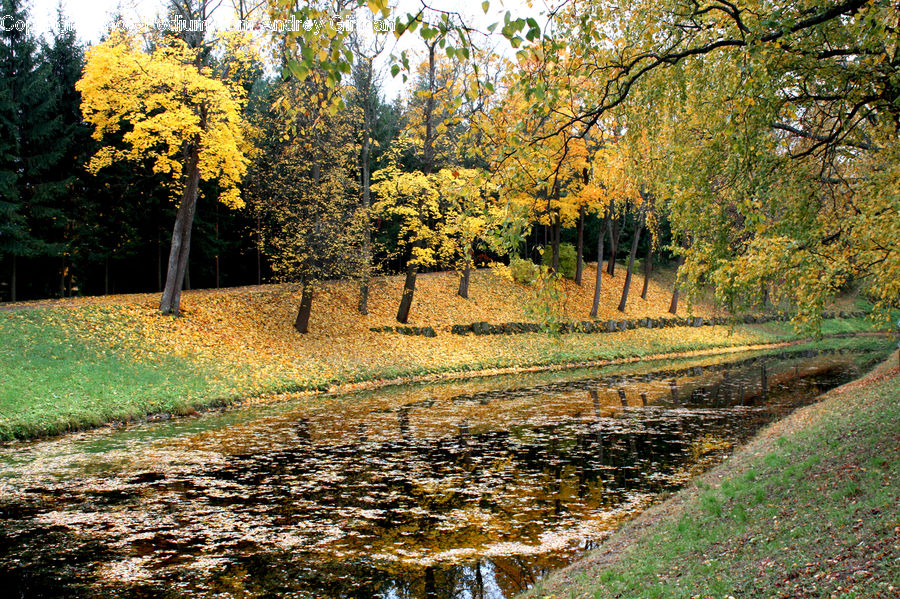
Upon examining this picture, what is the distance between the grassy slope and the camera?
53.1 feet

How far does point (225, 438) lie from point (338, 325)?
13226 mm

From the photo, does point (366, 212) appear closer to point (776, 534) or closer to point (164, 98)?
point (164, 98)

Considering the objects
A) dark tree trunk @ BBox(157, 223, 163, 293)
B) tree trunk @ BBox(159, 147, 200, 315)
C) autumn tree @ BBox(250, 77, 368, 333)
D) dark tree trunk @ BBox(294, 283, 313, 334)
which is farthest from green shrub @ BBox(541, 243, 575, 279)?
tree trunk @ BBox(159, 147, 200, 315)

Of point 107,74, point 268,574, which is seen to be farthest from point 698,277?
point 107,74

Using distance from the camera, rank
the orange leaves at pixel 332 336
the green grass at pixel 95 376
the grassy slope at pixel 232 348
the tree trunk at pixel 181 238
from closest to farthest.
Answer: the green grass at pixel 95 376 → the grassy slope at pixel 232 348 → the orange leaves at pixel 332 336 → the tree trunk at pixel 181 238

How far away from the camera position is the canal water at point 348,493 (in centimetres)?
752

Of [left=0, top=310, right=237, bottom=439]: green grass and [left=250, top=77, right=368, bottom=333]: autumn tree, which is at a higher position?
[left=250, top=77, right=368, bottom=333]: autumn tree

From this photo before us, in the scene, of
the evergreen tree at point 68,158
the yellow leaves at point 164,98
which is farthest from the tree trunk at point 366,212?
the evergreen tree at point 68,158

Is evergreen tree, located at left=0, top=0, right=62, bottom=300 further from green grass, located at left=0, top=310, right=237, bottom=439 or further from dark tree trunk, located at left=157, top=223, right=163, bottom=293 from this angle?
green grass, located at left=0, top=310, right=237, bottom=439

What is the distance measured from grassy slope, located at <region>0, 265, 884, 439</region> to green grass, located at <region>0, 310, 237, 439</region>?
3 cm

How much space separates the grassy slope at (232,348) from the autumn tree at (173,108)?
2622 millimetres

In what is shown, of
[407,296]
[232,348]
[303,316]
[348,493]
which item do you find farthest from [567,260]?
[348,493]

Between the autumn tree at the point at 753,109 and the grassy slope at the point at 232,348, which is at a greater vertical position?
the autumn tree at the point at 753,109

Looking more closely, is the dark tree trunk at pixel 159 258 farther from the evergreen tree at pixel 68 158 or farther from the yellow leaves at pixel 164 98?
the yellow leaves at pixel 164 98
